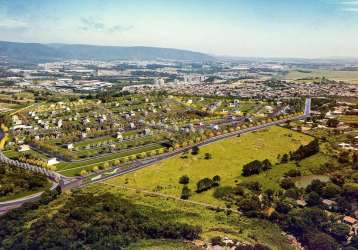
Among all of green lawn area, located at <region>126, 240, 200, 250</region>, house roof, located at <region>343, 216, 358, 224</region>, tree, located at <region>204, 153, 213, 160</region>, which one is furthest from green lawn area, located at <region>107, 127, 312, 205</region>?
house roof, located at <region>343, 216, 358, 224</region>

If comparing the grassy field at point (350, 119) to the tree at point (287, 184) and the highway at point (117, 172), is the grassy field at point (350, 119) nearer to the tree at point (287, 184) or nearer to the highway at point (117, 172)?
the highway at point (117, 172)

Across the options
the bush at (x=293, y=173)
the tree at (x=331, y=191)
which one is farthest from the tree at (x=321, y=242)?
the bush at (x=293, y=173)

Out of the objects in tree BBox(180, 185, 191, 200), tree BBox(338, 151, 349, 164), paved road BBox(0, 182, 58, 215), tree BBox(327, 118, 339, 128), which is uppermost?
tree BBox(327, 118, 339, 128)

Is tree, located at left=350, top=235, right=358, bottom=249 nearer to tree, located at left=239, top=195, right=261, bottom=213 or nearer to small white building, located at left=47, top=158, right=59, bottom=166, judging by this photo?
tree, located at left=239, top=195, right=261, bottom=213

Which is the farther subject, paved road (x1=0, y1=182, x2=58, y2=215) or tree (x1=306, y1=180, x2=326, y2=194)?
tree (x1=306, y1=180, x2=326, y2=194)

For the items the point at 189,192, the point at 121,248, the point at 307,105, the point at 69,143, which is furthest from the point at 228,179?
the point at 307,105

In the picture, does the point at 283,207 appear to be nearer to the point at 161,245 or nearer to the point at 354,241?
the point at 354,241
